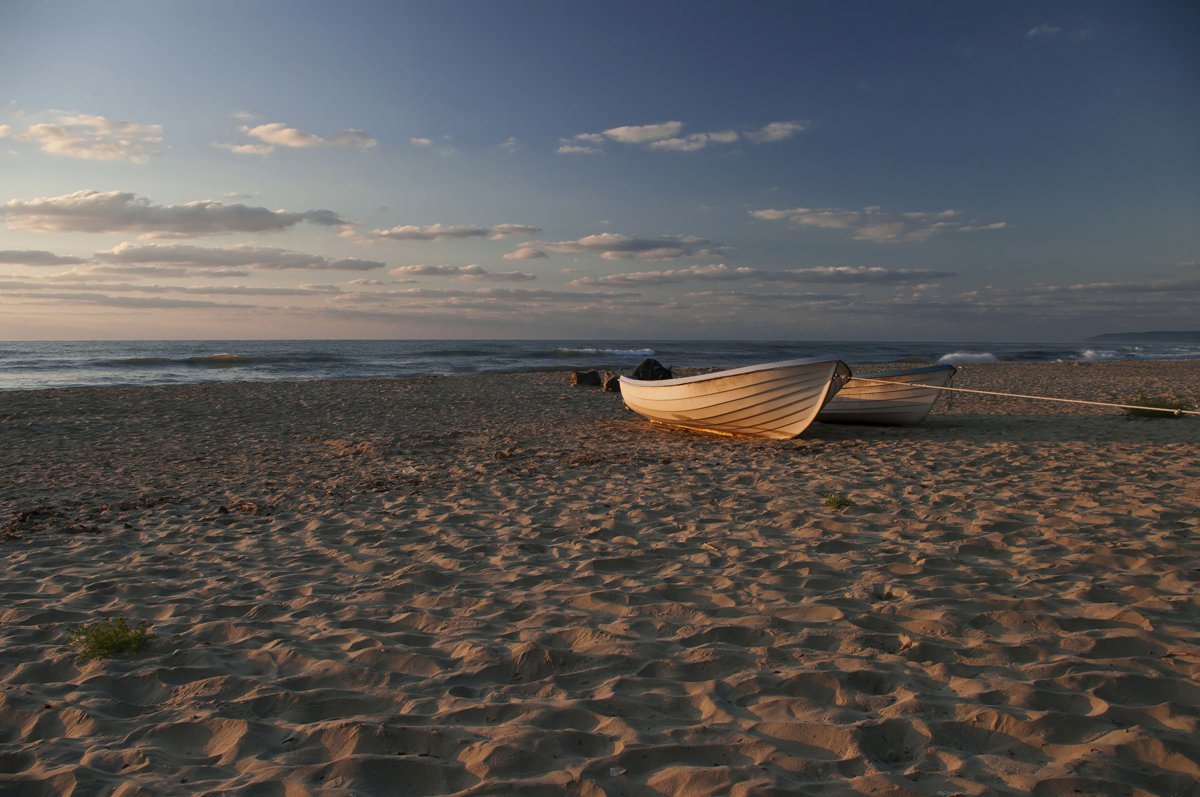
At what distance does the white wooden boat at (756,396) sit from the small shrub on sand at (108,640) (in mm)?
6530

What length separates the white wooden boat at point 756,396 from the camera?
8148mm

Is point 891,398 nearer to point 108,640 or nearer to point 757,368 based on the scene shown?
point 757,368

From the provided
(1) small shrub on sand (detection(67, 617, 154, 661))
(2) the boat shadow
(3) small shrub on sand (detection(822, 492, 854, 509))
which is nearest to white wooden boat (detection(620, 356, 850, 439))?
(2) the boat shadow

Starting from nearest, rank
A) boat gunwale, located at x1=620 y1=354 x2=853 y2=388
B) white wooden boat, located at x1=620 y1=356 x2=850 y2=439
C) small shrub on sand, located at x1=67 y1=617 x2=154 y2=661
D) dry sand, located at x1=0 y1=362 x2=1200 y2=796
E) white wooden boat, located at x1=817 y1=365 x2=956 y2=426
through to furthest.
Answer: dry sand, located at x1=0 y1=362 x2=1200 y2=796 → small shrub on sand, located at x1=67 y1=617 x2=154 y2=661 → boat gunwale, located at x1=620 y1=354 x2=853 y2=388 → white wooden boat, located at x1=620 y1=356 x2=850 y2=439 → white wooden boat, located at x1=817 y1=365 x2=956 y2=426

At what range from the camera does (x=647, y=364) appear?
1356cm

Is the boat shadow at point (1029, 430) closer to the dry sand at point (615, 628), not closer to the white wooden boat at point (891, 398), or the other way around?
the white wooden boat at point (891, 398)

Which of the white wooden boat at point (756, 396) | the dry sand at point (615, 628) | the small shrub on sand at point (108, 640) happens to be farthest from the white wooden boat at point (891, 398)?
the small shrub on sand at point (108, 640)

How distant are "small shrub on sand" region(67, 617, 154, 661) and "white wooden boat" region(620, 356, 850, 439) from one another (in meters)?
6.53

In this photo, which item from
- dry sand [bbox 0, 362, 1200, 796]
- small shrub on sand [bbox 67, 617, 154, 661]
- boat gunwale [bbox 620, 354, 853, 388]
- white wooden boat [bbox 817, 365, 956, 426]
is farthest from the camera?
white wooden boat [bbox 817, 365, 956, 426]

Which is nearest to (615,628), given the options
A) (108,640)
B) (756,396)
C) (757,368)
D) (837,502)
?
(108,640)

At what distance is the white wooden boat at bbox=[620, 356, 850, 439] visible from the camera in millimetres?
8148

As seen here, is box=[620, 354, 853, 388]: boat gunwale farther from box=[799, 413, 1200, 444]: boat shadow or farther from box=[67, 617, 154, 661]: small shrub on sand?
box=[67, 617, 154, 661]: small shrub on sand

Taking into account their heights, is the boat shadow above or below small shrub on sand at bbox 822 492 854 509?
above

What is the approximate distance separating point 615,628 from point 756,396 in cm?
572
